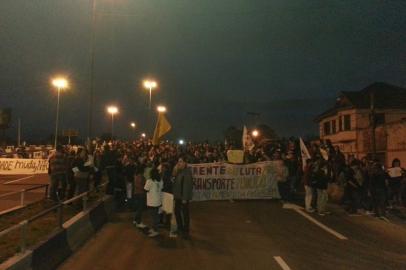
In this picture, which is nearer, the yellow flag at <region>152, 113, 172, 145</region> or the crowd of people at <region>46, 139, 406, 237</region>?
the crowd of people at <region>46, 139, 406, 237</region>

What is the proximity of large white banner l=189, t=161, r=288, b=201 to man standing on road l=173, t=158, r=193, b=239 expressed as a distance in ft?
25.4

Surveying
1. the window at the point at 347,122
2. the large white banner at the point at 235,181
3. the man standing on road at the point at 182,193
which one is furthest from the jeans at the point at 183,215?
the window at the point at 347,122

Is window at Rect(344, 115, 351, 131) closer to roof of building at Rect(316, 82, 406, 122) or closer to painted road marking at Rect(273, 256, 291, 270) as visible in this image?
roof of building at Rect(316, 82, 406, 122)

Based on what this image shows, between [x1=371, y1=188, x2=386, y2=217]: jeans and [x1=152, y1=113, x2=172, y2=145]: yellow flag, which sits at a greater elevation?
[x1=152, y1=113, x2=172, y2=145]: yellow flag

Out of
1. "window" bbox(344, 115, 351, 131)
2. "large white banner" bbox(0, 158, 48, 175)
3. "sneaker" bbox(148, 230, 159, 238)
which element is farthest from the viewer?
"window" bbox(344, 115, 351, 131)

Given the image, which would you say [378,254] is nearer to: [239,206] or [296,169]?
[239,206]

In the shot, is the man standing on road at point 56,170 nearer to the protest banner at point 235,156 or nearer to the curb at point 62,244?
the curb at point 62,244

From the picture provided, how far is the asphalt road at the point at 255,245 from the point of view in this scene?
29.5 feet

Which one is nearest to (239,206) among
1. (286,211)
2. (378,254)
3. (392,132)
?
(286,211)

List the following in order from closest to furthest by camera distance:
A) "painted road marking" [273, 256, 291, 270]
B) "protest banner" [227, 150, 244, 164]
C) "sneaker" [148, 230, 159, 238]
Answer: "painted road marking" [273, 256, 291, 270], "sneaker" [148, 230, 159, 238], "protest banner" [227, 150, 244, 164]

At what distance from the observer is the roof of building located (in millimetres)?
50906

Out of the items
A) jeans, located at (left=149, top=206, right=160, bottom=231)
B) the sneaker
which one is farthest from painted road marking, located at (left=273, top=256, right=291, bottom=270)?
jeans, located at (left=149, top=206, right=160, bottom=231)

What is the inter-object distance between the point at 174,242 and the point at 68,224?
239 cm

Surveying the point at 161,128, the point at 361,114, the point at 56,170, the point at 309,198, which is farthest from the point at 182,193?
the point at 361,114
